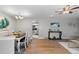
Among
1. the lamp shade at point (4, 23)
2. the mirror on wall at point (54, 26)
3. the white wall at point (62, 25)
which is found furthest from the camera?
the mirror on wall at point (54, 26)

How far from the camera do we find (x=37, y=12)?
1101 millimetres

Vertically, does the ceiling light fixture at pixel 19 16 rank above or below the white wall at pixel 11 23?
above

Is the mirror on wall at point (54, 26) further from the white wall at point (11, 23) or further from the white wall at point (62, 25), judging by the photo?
the white wall at point (11, 23)

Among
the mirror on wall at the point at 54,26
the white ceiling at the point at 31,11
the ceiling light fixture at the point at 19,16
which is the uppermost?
the white ceiling at the point at 31,11

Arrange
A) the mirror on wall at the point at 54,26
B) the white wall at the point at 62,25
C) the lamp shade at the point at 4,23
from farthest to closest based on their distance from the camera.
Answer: the mirror on wall at the point at 54,26, the white wall at the point at 62,25, the lamp shade at the point at 4,23

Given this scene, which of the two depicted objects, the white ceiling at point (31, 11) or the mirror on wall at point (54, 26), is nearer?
the white ceiling at point (31, 11)

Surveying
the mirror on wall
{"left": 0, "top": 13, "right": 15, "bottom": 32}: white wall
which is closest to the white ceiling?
{"left": 0, "top": 13, "right": 15, "bottom": 32}: white wall

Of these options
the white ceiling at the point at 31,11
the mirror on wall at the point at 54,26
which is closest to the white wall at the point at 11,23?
the white ceiling at the point at 31,11

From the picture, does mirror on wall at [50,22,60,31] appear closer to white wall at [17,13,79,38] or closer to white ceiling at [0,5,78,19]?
Result: white wall at [17,13,79,38]

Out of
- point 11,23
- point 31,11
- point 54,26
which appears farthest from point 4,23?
point 54,26

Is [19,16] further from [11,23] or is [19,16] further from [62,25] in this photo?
[62,25]

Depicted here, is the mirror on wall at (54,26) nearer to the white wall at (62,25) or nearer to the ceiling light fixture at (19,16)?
the white wall at (62,25)
